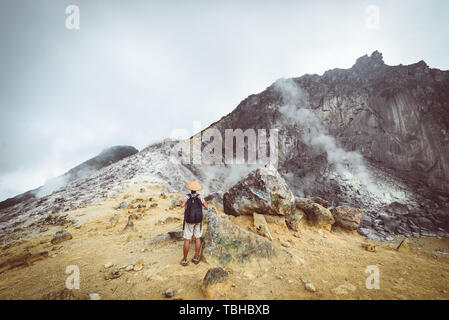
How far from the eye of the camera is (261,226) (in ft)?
19.4

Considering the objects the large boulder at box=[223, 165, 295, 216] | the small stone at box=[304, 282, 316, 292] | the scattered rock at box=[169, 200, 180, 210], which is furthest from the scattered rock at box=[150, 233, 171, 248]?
the scattered rock at box=[169, 200, 180, 210]

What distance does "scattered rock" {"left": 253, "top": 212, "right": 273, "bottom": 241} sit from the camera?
5.66 meters

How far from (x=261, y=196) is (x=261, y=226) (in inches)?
45.2

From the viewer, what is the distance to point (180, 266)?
3.97 m

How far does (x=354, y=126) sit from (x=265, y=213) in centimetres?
2421

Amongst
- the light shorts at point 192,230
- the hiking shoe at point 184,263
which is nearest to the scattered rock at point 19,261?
the hiking shoe at point 184,263

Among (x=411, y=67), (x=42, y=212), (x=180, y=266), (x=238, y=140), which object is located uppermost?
(x=411, y=67)

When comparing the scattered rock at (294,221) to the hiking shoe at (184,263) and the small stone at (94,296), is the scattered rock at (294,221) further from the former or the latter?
the small stone at (94,296)

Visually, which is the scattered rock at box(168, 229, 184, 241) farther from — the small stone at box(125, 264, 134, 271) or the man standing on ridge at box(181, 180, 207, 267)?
the small stone at box(125, 264, 134, 271)

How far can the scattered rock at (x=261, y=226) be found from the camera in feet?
18.6
